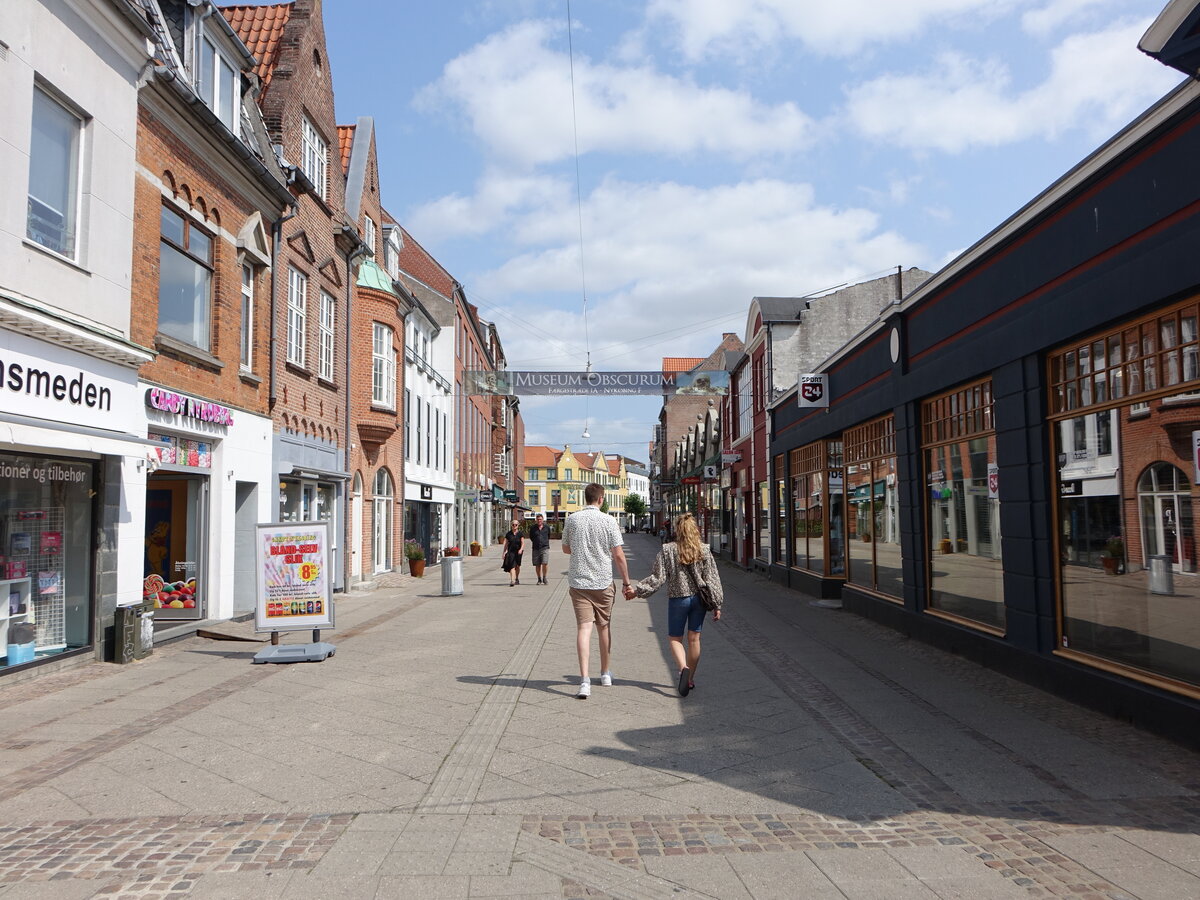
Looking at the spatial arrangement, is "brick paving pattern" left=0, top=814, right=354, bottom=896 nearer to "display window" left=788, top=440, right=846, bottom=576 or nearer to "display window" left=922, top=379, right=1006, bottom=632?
"display window" left=922, top=379, right=1006, bottom=632

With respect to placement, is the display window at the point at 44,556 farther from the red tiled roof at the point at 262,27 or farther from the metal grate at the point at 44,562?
the red tiled roof at the point at 262,27

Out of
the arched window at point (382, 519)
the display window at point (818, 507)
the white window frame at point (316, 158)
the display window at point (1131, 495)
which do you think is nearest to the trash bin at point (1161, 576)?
the display window at point (1131, 495)

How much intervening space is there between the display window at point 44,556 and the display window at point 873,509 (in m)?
9.91

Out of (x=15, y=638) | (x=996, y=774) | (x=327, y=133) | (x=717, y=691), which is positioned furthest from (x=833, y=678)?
(x=327, y=133)

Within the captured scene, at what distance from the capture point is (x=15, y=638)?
888 centimetres

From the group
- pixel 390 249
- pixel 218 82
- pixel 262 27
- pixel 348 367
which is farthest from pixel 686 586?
pixel 390 249

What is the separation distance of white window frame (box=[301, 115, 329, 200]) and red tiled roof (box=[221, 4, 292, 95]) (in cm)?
122

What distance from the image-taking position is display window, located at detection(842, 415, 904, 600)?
1341 cm

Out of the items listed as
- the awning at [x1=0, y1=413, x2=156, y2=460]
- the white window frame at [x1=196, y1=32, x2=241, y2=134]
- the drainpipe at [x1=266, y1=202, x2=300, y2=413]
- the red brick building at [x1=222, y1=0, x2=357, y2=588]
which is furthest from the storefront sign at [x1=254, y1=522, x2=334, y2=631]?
the white window frame at [x1=196, y1=32, x2=241, y2=134]

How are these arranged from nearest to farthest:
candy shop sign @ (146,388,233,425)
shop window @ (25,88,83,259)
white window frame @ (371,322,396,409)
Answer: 1. shop window @ (25,88,83,259)
2. candy shop sign @ (146,388,233,425)
3. white window frame @ (371,322,396,409)

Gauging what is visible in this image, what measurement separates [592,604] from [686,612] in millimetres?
815

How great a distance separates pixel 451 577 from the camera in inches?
748

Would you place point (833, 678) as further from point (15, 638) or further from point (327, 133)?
point (327, 133)

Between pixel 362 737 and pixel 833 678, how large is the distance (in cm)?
453
